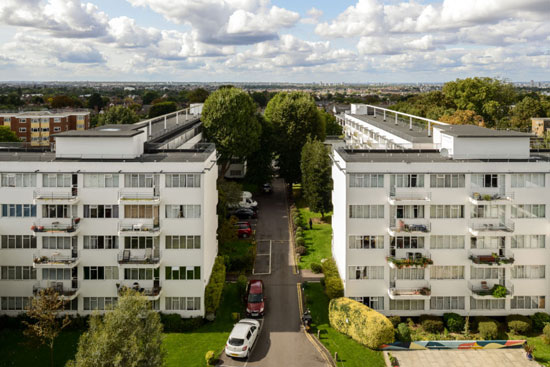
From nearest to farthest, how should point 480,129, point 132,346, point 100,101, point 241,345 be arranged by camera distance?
point 132,346, point 241,345, point 480,129, point 100,101

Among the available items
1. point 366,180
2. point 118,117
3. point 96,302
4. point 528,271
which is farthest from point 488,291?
point 118,117

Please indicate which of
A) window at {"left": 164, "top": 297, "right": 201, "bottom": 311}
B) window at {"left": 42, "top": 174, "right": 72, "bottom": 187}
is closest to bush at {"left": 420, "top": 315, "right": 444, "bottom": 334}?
window at {"left": 164, "top": 297, "right": 201, "bottom": 311}

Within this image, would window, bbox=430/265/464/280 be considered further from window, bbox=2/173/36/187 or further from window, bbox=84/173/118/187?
window, bbox=2/173/36/187

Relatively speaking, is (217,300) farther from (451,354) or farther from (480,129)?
(480,129)

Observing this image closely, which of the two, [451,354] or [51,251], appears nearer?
[451,354]

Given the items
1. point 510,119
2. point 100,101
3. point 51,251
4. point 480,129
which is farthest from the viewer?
point 100,101

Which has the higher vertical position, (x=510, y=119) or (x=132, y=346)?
(x=510, y=119)

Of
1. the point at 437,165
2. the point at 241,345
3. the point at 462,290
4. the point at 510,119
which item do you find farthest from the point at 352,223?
the point at 510,119
